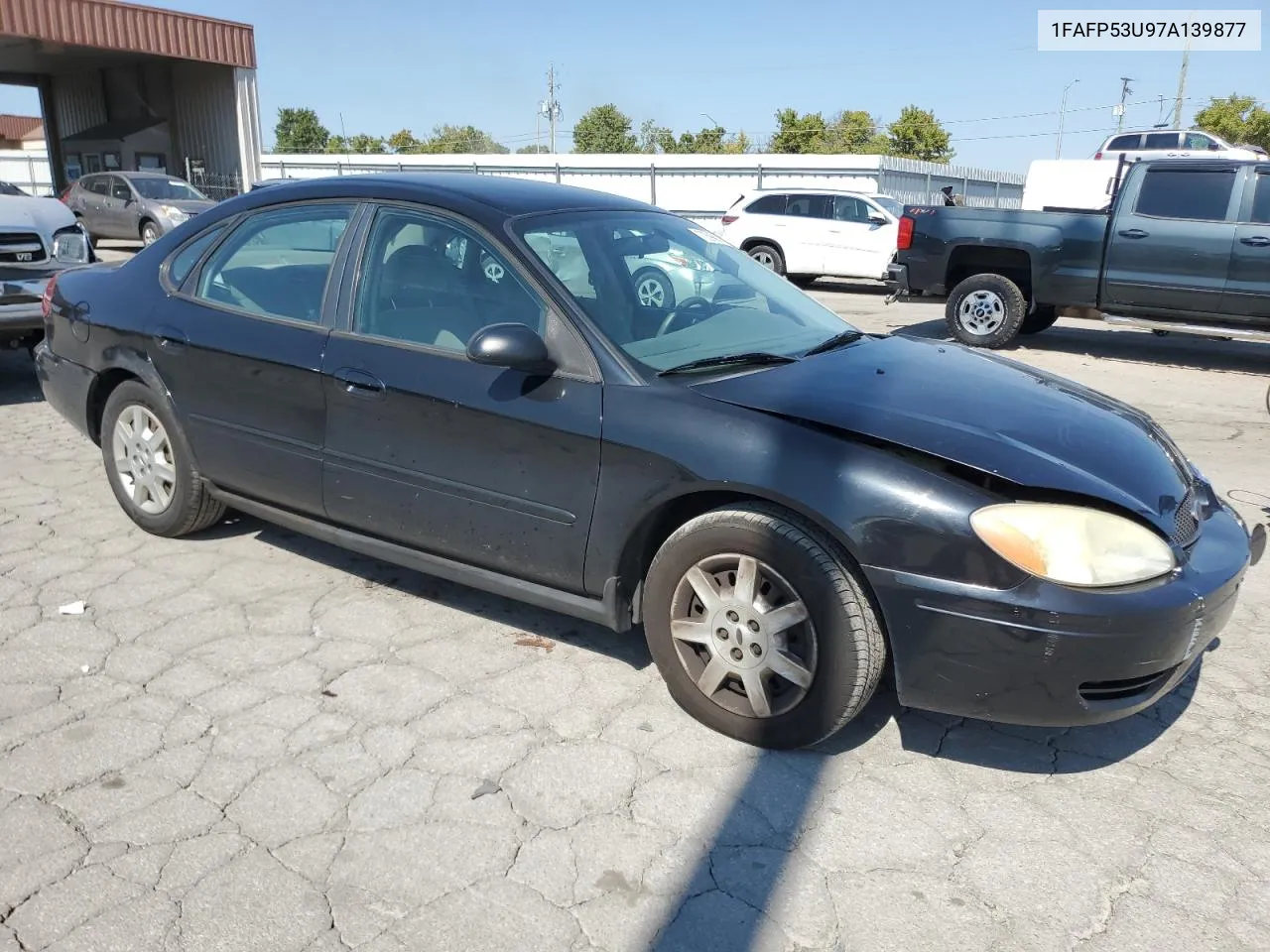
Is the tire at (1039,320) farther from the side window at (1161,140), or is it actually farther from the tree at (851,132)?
the tree at (851,132)

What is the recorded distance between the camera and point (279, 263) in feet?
13.1

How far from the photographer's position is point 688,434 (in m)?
2.90

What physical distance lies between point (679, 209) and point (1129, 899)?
984 inches

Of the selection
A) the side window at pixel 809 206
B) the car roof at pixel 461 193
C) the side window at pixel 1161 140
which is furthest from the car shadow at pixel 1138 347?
the side window at pixel 1161 140

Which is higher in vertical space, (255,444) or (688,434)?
(688,434)

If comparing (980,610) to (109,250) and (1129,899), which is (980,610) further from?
(109,250)

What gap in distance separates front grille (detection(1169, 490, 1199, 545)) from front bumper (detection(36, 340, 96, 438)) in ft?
14.4

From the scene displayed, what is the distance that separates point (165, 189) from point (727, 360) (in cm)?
2125

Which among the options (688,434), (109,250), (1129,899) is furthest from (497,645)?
(109,250)

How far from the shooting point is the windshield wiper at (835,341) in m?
3.54

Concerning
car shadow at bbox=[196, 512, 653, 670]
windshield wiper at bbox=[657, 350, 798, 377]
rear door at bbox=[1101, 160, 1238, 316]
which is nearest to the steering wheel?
windshield wiper at bbox=[657, 350, 798, 377]

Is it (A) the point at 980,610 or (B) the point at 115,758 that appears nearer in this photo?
(A) the point at 980,610

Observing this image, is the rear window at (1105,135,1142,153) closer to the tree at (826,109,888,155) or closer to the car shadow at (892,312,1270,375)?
the car shadow at (892,312,1270,375)

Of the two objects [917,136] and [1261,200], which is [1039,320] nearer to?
[1261,200]
